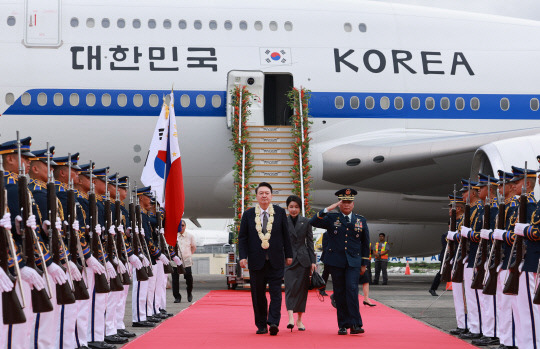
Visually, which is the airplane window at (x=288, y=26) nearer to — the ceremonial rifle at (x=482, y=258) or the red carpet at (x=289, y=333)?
the red carpet at (x=289, y=333)

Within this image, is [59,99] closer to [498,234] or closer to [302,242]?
[302,242]

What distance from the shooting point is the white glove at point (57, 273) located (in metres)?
6.32

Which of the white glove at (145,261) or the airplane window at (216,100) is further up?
the airplane window at (216,100)

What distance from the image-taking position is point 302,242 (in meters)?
10.2

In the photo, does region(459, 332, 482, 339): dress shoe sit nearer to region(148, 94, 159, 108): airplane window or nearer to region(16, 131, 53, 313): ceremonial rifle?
region(16, 131, 53, 313): ceremonial rifle

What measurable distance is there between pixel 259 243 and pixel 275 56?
8362mm

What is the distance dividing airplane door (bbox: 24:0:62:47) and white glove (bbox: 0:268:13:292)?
11.7 m

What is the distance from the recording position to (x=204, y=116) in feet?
55.6

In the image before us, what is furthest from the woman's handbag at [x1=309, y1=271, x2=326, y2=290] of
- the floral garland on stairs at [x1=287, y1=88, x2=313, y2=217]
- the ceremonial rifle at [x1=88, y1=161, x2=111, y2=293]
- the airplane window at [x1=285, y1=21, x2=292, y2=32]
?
the airplane window at [x1=285, y1=21, x2=292, y2=32]

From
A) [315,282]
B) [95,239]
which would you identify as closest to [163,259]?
[315,282]

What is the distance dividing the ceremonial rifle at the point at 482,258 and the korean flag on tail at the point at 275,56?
900 cm

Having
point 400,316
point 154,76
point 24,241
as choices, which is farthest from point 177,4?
point 24,241

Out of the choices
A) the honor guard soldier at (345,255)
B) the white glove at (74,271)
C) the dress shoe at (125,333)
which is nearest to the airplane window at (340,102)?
the honor guard soldier at (345,255)

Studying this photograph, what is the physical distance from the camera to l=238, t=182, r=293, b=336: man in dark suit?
9188mm
